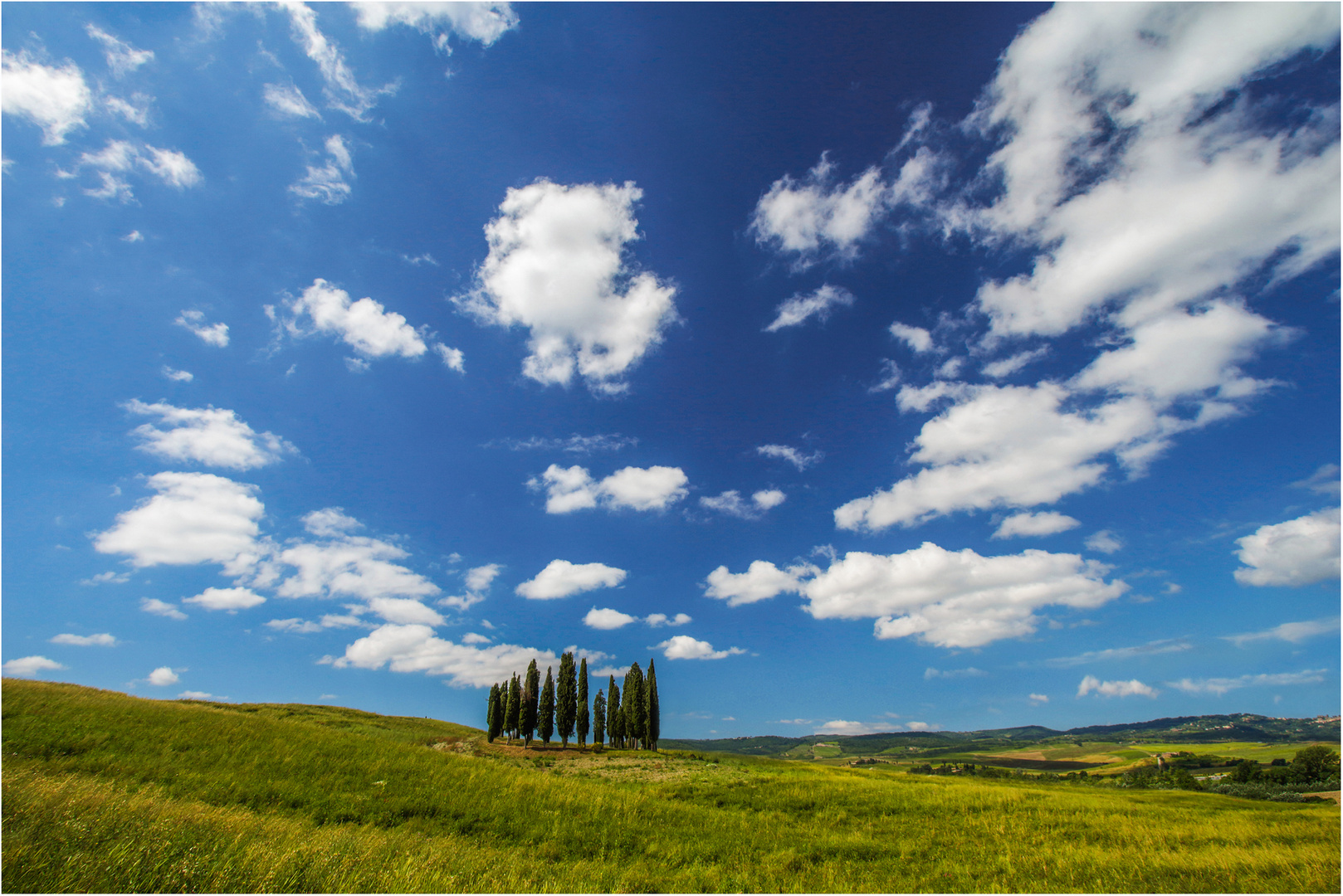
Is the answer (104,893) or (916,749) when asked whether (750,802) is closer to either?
(104,893)

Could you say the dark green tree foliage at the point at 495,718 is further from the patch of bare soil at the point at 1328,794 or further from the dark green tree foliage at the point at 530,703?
the patch of bare soil at the point at 1328,794

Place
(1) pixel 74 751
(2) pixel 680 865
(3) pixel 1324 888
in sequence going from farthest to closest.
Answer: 1. (1) pixel 74 751
2. (2) pixel 680 865
3. (3) pixel 1324 888

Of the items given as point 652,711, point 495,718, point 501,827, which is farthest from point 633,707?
point 501,827

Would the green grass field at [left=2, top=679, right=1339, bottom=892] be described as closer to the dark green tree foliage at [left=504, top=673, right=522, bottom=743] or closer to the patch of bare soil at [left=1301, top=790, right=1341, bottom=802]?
the patch of bare soil at [left=1301, top=790, right=1341, bottom=802]

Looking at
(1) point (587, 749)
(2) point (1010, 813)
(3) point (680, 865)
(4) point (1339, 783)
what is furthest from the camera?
(1) point (587, 749)

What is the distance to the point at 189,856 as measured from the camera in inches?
356

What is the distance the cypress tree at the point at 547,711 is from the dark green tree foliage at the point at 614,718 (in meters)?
8.36

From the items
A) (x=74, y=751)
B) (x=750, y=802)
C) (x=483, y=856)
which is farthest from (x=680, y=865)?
(x=74, y=751)

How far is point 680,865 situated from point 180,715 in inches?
988

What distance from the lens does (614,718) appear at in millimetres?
72438

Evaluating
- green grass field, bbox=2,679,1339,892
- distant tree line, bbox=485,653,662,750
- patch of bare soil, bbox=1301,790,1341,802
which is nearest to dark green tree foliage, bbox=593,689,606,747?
distant tree line, bbox=485,653,662,750

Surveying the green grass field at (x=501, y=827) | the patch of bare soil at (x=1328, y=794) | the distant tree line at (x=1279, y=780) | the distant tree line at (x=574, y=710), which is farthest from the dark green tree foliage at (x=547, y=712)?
the patch of bare soil at (x=1328, y=794)

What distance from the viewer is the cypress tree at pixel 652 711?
70250mm

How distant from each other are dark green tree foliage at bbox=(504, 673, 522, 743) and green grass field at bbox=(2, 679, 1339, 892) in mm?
49733
